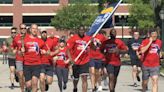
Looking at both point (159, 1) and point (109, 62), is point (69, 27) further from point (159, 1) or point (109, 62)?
point (109, 62)

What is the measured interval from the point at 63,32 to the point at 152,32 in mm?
61673

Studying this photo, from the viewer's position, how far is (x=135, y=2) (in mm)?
49156

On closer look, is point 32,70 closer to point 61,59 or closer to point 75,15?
point 61,59

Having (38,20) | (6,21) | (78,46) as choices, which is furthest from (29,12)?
(78,46)

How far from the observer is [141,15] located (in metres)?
53.0

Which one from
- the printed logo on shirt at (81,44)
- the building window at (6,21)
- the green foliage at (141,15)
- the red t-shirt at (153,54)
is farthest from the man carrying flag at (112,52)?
the building window at (6,21)

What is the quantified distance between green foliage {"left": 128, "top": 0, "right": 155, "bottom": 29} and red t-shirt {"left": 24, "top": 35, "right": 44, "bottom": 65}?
35316 millimetres

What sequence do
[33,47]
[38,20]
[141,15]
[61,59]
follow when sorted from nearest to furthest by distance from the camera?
[33,47] < [61,59] < [141,15] < [38,20]

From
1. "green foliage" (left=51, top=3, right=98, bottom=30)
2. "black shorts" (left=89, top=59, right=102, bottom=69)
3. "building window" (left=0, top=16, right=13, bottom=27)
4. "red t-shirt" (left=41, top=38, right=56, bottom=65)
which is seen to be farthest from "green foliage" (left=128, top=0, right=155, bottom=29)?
"red t-shirt" (left=41, top=38, right=56, bottom=65)

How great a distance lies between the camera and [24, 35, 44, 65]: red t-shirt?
39.3ft

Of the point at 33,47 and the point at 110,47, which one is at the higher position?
the point at 33,47

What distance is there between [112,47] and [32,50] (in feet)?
7.40

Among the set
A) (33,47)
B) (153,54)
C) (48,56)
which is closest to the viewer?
(33,47)

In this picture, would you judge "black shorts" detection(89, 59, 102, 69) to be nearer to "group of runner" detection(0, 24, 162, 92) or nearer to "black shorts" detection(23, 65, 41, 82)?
"group of runner" detection(0, 24, 162, 92)
